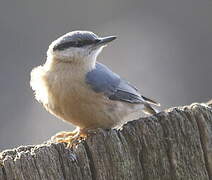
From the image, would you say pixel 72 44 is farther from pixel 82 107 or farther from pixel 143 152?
pixel 143 152

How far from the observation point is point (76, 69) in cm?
648

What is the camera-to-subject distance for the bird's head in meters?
6.59

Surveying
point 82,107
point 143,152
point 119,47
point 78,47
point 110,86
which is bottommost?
point 143,152

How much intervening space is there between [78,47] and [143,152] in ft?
7.19

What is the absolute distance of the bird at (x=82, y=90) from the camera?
20.3 feet

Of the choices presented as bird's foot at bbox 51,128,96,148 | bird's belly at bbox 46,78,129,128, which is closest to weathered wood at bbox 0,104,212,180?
bird's foot at bbox 51,128,96,148

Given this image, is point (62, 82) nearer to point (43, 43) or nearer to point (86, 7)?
point (43, 43)

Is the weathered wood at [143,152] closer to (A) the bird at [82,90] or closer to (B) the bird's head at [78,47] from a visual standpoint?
(A) the bird at [82,90]

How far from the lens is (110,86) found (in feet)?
21.4

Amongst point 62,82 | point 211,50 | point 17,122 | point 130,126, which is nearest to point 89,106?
point 62,82

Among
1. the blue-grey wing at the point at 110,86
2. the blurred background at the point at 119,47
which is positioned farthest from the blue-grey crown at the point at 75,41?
the blurred background at the point at 119,47

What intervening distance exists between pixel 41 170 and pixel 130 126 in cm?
70

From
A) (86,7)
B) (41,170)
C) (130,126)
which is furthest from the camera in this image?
(86,7)

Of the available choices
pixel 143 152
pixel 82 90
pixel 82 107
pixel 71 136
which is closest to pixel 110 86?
pixel 82 90
